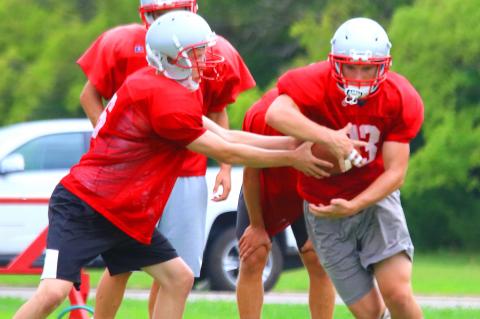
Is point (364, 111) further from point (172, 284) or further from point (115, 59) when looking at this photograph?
point (115, 59)

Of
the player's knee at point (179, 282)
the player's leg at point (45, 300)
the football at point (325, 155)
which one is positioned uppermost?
the football at point (325, 155)

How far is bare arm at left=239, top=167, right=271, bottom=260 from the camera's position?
723cm

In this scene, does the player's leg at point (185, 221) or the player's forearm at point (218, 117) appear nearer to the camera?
the player's leg at point (185, 221)

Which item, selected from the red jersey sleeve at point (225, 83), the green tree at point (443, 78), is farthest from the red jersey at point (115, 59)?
the green tree at point (443, 78)

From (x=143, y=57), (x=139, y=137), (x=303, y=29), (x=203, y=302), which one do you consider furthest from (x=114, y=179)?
(x=303, y=29)

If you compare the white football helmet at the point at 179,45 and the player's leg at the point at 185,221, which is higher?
the white football helmet at the point at 179,45

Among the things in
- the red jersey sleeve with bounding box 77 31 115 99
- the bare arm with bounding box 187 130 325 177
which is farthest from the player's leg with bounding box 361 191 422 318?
the red jersey sleeve with bounding box 77 31 115 99

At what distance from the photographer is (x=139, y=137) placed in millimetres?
6172

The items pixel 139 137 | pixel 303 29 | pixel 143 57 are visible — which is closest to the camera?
pixel 139 137

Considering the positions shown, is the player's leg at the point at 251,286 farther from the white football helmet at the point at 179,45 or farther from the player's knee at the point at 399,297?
the white football helmet at the point at 179,45

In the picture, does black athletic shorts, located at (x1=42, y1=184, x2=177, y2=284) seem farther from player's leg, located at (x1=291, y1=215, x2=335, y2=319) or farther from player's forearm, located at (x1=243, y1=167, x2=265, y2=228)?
player's leg, located at (x1=291, y1=215, x2=335, y2=319)

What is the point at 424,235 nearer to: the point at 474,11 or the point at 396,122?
the point at 474,11

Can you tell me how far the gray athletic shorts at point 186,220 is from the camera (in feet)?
23.4

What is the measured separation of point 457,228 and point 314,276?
59.4ft
